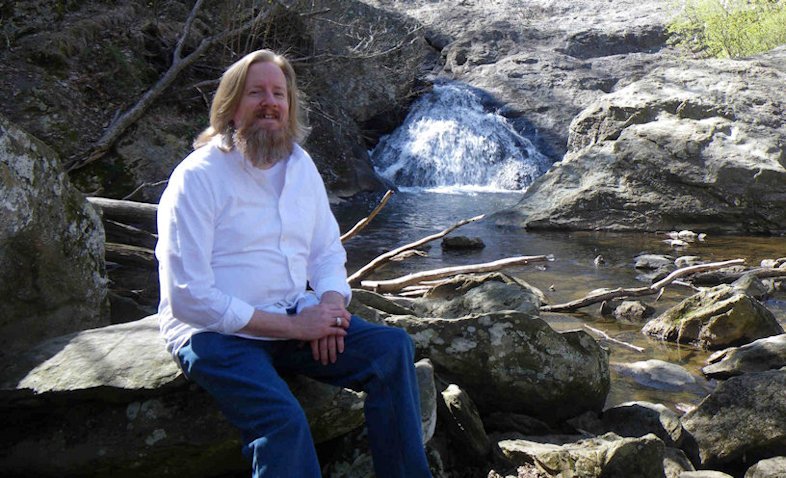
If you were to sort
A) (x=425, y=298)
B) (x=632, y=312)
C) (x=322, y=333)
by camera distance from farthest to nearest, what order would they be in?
(x=632, y=312) < (x=425, y=298) < (x=322, y=333)

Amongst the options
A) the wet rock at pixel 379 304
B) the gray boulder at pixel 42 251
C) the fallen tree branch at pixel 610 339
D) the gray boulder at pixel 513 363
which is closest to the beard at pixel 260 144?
the gray boulder at pixel 42 251

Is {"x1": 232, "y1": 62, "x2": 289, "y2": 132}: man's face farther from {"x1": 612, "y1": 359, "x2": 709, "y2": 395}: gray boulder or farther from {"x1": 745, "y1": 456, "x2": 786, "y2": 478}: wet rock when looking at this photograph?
{"x1": 612, "y1": 359, "x2": 709, "y2": 395}: gray boulder

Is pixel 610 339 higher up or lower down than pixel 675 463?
lower down

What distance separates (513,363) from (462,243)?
6.32 meters

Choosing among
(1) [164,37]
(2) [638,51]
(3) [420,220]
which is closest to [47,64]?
(1) [164,37]

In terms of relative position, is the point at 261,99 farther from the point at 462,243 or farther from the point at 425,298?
the point at 462,243

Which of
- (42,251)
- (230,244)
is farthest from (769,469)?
(42,251)

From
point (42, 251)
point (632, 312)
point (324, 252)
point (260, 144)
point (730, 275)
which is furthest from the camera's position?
point (730, 275)

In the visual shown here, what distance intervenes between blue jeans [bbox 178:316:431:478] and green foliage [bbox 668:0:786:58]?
22.1m

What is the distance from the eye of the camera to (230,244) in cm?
266

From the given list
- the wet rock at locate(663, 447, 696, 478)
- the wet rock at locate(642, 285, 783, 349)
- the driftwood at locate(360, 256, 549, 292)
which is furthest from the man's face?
the wet rock at locate(642, 285, 783, 349)

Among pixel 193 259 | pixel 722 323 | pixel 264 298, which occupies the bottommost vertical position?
pixel 722 323

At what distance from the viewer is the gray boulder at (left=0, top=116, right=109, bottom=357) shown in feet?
10.8

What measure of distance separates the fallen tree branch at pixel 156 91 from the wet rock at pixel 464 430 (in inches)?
309
